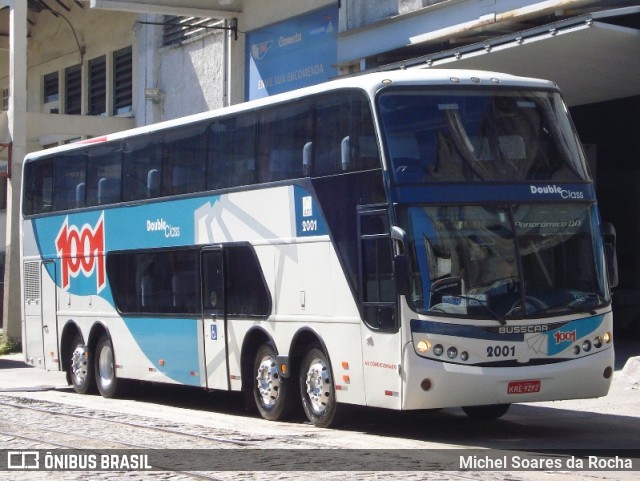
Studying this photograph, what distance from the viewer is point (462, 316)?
1200cm

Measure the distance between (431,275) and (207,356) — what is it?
189 inches

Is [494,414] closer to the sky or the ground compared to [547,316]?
closer to the ground

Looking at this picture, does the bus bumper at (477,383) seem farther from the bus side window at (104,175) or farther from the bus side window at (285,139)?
the bus side window at (104,175)

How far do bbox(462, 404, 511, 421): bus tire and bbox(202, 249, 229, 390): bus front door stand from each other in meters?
3.05

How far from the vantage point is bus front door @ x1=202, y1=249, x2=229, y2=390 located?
1559 cm

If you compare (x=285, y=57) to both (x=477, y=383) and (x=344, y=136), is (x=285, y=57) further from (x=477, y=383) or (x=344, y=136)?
(x=477, y=383)

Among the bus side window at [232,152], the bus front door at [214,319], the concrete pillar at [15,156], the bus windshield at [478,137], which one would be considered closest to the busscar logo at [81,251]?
the bus front door at [214,319]

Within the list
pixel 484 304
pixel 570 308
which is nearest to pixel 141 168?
pixel 484 304

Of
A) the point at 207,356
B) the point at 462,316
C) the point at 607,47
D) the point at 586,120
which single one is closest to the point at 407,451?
the point at 462,316

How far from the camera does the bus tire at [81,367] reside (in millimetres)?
19234

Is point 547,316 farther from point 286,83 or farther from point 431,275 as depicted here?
point 286,83

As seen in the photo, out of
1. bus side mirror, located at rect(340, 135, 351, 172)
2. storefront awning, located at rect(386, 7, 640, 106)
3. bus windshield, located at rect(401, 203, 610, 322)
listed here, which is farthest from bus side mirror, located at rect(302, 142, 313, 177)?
storefront awning, located at rect(386, 7, 640, 106)

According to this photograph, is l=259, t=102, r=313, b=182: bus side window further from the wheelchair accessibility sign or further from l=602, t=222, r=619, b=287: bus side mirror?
→ l=602, t=222, r=619, b=287: bus side mirror

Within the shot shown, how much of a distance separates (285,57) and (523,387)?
14.3 m
